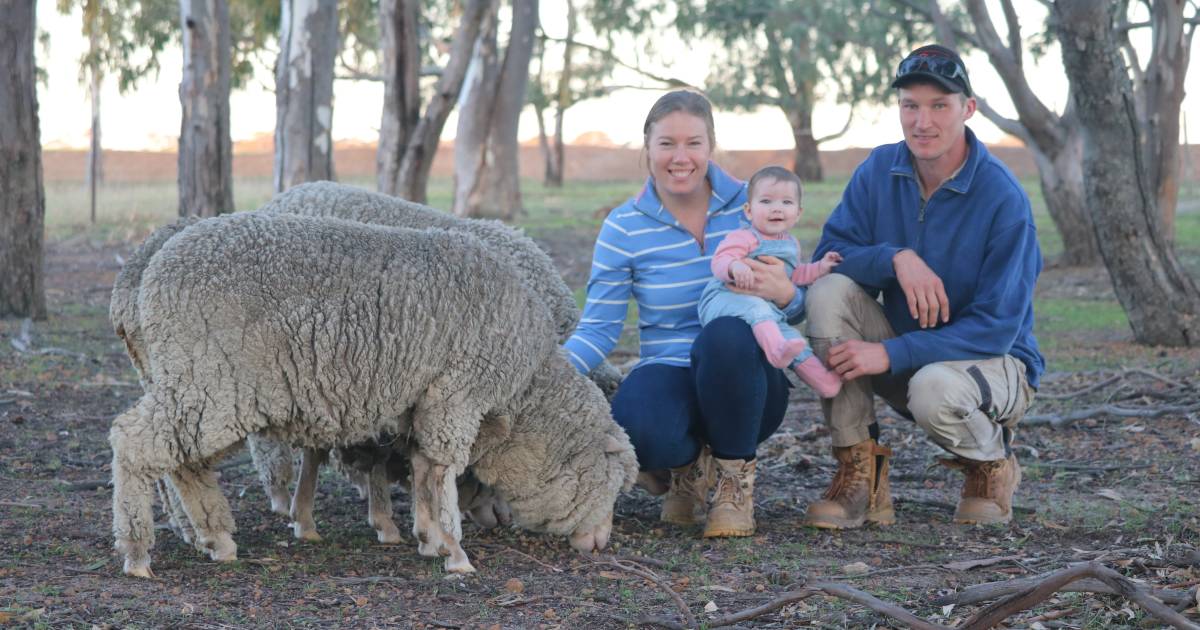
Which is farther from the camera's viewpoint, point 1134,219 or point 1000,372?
point 1134,219

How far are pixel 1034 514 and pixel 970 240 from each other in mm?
1122

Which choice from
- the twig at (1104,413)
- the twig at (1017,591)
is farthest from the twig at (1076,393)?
the twig at (1017,591)

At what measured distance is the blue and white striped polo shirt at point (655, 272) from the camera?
5.30 meters

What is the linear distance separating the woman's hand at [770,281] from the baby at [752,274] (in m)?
0.02

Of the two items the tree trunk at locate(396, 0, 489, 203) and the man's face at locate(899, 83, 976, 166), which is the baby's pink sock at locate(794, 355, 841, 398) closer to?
the man's face at locate(899, 83, 976, 166)

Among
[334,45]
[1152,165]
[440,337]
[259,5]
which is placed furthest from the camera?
[259,5]

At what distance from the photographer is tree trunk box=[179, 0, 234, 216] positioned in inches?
464

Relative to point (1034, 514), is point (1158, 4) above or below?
above

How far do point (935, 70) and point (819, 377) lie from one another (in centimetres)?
122

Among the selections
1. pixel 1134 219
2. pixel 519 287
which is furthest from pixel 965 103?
pixel 1134 219

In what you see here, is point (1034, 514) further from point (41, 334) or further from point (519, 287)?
point (41, 334)

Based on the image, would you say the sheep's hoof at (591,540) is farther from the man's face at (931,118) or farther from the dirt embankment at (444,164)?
the dirt embankment at (444,164)

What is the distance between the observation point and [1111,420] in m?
7.06

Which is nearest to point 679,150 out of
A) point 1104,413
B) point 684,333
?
point 684,333
